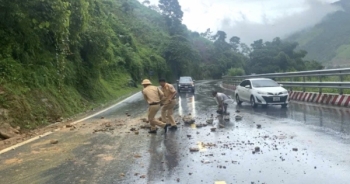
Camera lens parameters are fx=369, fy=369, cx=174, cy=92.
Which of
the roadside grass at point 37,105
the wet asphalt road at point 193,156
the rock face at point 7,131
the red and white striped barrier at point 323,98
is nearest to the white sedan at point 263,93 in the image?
the red and white striped barrier at point 323,98

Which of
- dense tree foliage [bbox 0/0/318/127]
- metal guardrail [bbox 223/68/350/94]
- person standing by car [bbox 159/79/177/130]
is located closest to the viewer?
person standing by car [bbox 159/79/177/130]

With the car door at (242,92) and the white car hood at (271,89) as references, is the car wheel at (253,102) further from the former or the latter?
the car door at (242,92)

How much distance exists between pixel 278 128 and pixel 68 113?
9976mm

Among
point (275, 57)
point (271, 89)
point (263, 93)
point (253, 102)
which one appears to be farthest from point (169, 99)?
point (275, 57)

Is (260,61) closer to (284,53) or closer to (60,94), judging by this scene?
(284,53)

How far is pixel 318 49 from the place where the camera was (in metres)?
118

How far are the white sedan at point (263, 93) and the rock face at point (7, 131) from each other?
10.7 meters

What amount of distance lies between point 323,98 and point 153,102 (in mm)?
10073

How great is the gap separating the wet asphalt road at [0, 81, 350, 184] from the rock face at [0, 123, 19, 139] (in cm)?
133

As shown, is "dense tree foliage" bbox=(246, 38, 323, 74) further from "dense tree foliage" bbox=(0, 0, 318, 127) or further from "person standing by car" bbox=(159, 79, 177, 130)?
"person standing by car" bbox=(159, 79, 177, 130)

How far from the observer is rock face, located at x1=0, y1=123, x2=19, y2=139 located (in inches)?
430

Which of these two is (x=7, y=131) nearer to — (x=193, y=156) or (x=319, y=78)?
(x=193, y=156)

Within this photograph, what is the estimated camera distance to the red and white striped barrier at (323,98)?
51.4 feet

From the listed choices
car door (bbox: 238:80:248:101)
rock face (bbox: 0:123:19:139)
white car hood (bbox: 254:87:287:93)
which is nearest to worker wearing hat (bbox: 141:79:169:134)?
rock face (bbox: 0:123:19:139)
